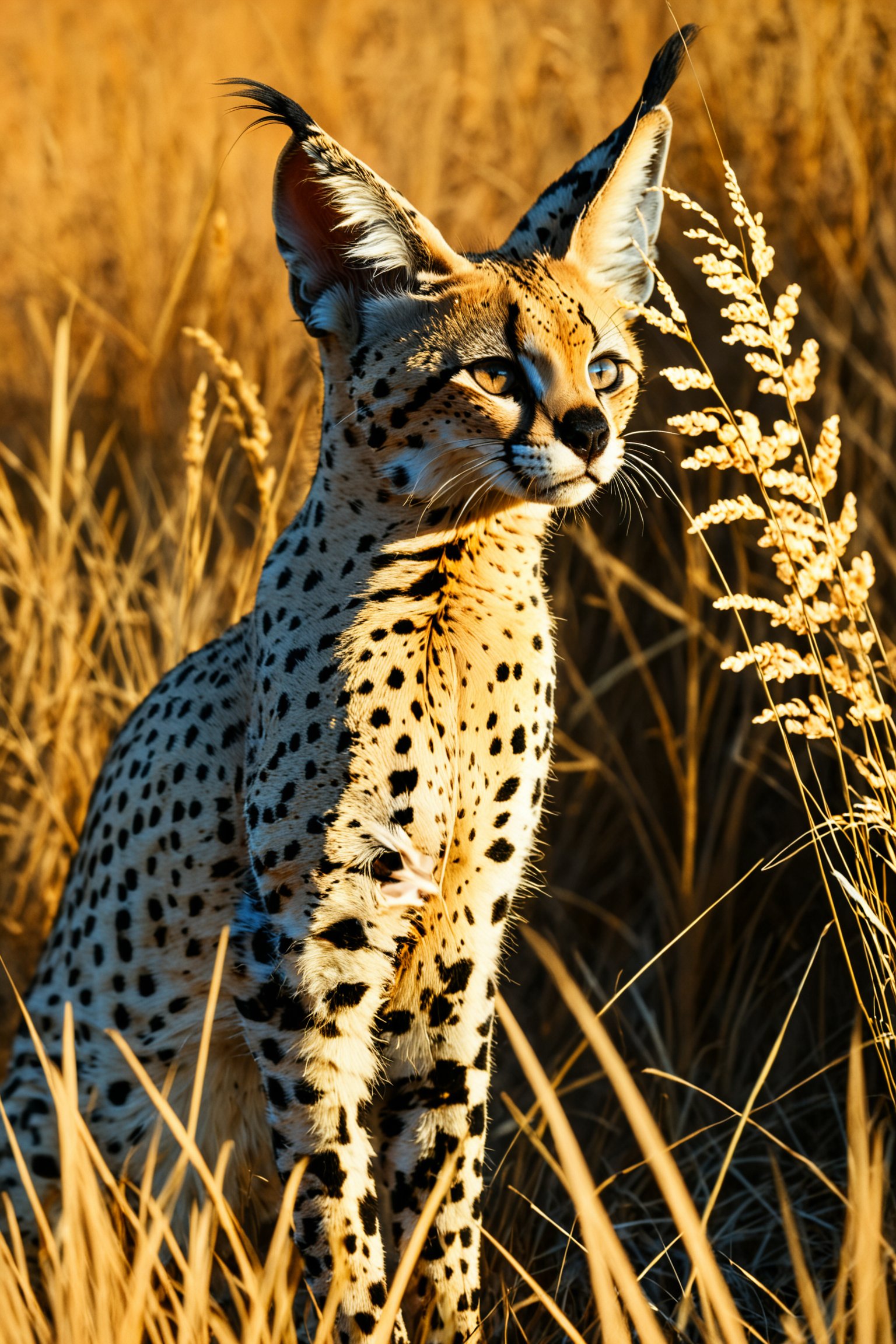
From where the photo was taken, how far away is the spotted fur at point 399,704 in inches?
67.8

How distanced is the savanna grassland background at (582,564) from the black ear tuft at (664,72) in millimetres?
504

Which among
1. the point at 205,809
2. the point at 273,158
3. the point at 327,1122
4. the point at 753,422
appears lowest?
the point at 327,1122

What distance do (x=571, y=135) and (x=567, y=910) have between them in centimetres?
276

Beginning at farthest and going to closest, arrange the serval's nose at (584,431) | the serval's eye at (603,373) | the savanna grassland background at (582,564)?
the savanna grassland background at (582,564), the serval's eye at (603,373), the serval's nose at (584,431)

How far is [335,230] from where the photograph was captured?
1.82m

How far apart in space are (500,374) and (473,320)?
3.6 inches

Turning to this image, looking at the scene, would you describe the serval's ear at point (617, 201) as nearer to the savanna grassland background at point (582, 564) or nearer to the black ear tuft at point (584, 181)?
the black ear tuft at point (584, 181)

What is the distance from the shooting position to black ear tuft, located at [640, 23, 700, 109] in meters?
1.86

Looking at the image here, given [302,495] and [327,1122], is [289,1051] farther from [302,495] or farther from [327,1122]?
[302,495]

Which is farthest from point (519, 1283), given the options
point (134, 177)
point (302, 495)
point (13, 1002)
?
point (134, 177)

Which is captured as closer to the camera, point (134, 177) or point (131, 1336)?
point (131, 1336)

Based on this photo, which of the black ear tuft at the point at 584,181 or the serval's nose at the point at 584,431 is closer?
the serval's nose at the point at 584,431

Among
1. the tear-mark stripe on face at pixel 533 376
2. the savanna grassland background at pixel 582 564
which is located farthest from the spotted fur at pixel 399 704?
the savanna grassland background at pixel 582 564

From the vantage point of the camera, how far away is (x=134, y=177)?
4.16 m
